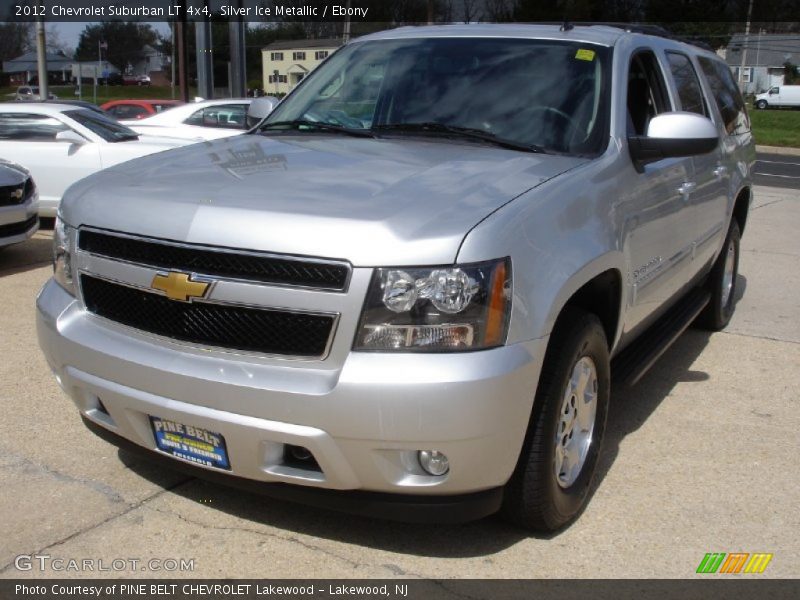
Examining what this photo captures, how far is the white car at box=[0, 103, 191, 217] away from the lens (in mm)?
10234

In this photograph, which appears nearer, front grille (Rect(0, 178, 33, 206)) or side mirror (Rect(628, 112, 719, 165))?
side mirror (Rect(628, 112, 719, 165))

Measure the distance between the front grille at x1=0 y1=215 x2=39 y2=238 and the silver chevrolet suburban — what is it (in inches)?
188

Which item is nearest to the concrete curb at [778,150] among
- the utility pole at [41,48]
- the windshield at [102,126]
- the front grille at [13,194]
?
the utility pole at [41,48]

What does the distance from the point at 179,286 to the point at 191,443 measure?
57cm

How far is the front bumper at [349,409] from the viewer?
2.74m

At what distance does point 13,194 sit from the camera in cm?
812

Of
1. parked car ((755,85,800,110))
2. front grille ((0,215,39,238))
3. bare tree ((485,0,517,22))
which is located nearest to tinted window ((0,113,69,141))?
front grille ((0,215,39,238))

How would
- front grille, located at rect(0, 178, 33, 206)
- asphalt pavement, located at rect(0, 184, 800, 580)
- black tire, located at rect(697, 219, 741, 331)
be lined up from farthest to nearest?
front grille, located at rect(0, 178, 33, 206) → black tire, located at rect(697, 219, 741, 331) → asphalt pavement, located at rect(0, 184, 800, 580)

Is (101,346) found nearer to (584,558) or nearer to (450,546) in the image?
(450,546)

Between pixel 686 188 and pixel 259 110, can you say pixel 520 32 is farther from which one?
pixel 259 110

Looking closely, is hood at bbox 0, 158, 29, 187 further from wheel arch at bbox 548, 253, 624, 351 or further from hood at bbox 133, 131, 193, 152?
wheel arch at bbox 548, 253, 624, 351

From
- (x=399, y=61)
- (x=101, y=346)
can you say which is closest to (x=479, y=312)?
(x=101, y=346)
